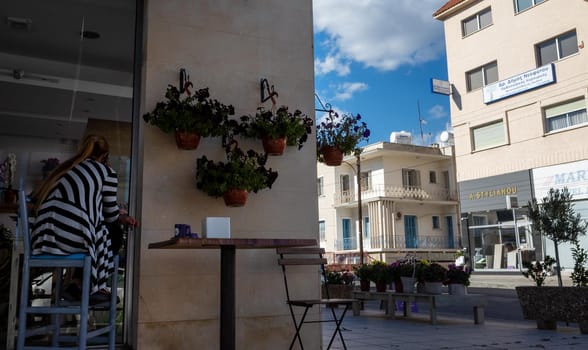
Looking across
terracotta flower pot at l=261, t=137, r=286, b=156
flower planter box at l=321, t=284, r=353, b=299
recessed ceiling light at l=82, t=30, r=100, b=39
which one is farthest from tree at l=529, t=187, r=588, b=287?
recessed ceiling light at l=82, t=30, r=100, b=39

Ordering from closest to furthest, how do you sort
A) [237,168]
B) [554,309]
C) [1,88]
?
[237,168] → [1,88] → [554,309]

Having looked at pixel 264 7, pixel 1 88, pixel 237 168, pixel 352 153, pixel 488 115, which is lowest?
pixel 237 168

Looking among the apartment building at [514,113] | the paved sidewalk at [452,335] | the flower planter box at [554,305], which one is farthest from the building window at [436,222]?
the flower planter box at [554,305]

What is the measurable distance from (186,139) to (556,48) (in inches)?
617

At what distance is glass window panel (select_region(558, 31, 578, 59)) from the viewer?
15766 mm

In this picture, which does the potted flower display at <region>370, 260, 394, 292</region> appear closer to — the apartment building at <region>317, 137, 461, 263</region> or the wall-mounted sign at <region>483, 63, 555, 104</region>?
the wall-mounted sign at <region>483, 63, 555, 104</region>

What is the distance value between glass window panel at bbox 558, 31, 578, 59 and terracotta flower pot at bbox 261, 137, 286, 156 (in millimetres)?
14624

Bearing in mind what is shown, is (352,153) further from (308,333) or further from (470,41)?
(470,41)

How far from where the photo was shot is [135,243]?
396 centimetres

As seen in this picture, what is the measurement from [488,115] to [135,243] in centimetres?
1630

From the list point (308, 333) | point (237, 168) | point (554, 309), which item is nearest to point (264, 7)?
point (237, 168)

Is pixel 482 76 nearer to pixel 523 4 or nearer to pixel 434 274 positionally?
pixel 523 4

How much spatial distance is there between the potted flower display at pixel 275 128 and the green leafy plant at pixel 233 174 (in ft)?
0.77

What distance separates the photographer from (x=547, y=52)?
1658 centimetres
